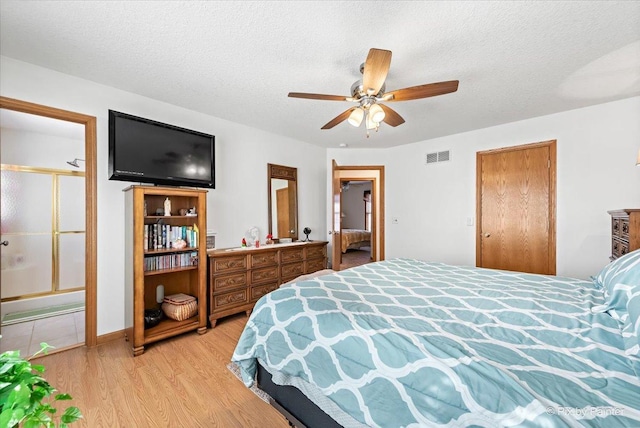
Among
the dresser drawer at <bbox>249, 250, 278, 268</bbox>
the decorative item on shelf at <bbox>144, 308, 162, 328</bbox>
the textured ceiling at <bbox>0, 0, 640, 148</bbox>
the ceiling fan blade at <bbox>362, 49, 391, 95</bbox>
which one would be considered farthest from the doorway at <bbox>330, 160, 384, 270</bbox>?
the decorative item on shelf at <bbox>144, 308, 162, 328</bbox>

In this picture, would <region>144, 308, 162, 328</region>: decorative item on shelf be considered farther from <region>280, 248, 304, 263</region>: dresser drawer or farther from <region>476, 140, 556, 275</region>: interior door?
<region>476, 140, 556, 275</region>: interior door

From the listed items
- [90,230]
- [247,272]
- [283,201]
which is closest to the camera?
[90,230]

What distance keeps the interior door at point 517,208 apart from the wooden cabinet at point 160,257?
11.6 ft

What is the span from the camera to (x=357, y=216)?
900 centimetres

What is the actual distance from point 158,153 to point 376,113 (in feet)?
6.83

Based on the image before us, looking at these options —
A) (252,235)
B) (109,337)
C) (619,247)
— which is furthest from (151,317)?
(619,247)

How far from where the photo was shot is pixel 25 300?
3.35 metres

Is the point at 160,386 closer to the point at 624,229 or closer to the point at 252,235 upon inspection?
the point at 252,235

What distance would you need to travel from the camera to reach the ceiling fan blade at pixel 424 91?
68.1 inches

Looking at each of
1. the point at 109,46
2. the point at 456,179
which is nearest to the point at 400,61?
the point at 109,46

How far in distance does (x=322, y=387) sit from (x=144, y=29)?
7.59 ft

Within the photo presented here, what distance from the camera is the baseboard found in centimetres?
241

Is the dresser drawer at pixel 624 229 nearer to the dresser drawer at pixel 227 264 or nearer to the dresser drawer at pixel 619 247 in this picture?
the dresser drawer at pixel 619 247

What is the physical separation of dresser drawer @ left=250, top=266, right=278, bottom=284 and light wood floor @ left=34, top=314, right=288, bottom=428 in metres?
0.72
